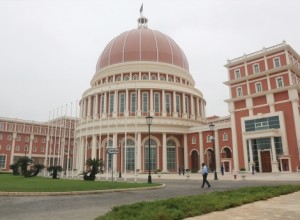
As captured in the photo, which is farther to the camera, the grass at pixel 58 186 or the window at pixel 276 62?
the window at pixel 276 62

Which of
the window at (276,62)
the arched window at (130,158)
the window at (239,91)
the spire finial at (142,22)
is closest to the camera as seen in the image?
the window at (276,62)

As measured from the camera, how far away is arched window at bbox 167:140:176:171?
2051 inches

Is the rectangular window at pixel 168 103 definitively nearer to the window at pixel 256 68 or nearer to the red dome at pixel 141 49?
the red dome at pixel 141 49

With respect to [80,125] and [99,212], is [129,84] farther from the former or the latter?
[99,212]

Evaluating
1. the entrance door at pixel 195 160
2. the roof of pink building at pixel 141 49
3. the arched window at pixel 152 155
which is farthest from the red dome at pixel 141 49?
the entrance door at pixel 195 160

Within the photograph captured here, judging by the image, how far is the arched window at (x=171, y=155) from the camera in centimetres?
5209

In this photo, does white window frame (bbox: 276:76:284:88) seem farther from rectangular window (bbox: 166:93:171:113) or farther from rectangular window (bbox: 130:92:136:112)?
rectangular window (bbox: 130:92:136:112)

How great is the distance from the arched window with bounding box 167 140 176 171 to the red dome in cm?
1899

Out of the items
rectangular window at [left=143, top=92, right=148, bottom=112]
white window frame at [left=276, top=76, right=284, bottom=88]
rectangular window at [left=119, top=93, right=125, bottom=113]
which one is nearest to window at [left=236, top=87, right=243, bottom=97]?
white window frame at [left=276, top=76, right=284, bottom=88]

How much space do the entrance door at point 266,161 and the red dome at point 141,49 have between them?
30.6m

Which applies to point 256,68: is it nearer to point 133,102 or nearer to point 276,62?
point 276,62

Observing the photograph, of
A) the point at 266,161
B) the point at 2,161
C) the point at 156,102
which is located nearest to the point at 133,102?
the point at 156,102

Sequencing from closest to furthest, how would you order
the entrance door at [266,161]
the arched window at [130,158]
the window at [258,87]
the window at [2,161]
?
the entrance door at [266,161] < the window at [258,87] < the arched window at [130,158] < the window at [2,161]

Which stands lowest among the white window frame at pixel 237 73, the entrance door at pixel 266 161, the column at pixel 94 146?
the entrance door at pixel 266 161
